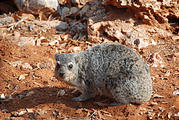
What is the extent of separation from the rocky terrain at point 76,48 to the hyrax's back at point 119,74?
14.4 inches

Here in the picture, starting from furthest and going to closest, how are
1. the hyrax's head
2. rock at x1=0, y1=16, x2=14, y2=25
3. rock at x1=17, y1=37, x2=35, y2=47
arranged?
rock at x1=0, y1=16, x2=14, y2=25 < rock at x1=17, y1=37, x2=35, y2=47 < the hyrax's head

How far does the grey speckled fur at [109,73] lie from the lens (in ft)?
17.9

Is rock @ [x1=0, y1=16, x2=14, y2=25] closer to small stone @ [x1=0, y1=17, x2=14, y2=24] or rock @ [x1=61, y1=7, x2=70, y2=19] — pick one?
small stone @ [x1=0, y1=17, x2=14, y2=24]

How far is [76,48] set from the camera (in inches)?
342

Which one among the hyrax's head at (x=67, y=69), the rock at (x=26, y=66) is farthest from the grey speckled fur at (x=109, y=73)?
the rock at (x=26, y=66)

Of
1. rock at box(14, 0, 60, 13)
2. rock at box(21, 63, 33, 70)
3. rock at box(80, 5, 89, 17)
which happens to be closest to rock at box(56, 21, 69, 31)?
rock at box(80, 5, 89, 17)

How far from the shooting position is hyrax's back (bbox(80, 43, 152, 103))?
543 centimetres

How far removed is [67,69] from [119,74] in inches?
51.2

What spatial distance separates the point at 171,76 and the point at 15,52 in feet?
17.8

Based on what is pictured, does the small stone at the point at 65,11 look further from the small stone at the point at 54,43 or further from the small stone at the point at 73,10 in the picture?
the small stone at the point at 54,43

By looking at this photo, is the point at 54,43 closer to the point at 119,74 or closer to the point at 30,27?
the point at 30,27

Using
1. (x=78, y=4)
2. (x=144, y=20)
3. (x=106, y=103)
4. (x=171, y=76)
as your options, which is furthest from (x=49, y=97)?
(x=78, y=4)

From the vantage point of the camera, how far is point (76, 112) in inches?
223

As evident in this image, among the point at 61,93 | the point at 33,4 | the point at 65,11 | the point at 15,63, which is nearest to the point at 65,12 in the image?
the point at 65,11
